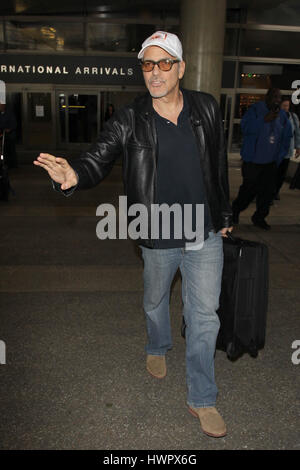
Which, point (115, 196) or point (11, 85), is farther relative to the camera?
point (11, 85)

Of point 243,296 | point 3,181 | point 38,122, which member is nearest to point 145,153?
point 243,296

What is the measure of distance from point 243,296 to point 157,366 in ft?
3.02

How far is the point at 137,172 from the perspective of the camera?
2648 mm

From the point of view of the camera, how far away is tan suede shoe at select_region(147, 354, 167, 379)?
3264 mm

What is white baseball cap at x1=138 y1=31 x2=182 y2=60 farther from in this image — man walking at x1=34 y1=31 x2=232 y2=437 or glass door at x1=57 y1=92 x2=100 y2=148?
glass door at x1=57 y1=92 x2=100 y2=148

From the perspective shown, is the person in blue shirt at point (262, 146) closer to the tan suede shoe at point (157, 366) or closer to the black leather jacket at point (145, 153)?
the black leather jacket at point (145, 153)

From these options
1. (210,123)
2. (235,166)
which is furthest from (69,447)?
(235,166)

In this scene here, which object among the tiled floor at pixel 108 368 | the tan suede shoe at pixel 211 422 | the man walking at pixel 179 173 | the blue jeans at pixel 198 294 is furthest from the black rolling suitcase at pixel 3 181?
the tan suede shoe at pixel 211 422

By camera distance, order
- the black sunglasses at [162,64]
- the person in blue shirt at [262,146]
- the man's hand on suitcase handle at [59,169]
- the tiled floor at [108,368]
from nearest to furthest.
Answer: the man's hand on suitcase handle at [59,169]
the black sunglasses at [162,64]
the tiled floor at [108,368]
the person in blue shirt at [262,146]

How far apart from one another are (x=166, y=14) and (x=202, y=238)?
16976 millimetres

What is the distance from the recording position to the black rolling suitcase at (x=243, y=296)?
2791 millimetres

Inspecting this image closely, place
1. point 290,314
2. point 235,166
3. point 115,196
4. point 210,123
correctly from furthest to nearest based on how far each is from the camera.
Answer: point 235,166 < point 115,196 < point 290,314 < point 210,123

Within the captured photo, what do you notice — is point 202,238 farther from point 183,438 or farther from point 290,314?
point 290,314

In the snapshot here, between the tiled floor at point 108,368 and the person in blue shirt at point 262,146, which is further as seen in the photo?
the person in blue shirt at point 262,146
